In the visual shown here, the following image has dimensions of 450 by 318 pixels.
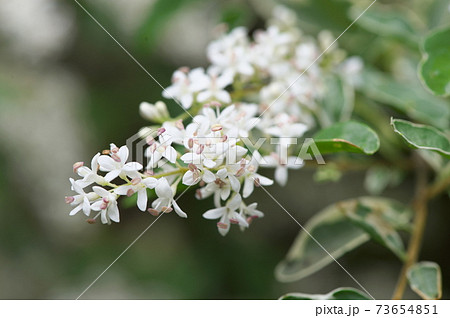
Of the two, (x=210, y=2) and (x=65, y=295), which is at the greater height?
(x=210, y=2)

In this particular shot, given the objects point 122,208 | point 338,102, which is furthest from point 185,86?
point 122,208

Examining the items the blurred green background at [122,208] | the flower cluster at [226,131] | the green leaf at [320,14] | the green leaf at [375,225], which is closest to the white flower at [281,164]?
the flower cluster at [226,131]

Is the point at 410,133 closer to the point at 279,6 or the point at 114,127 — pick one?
the point at 279,6

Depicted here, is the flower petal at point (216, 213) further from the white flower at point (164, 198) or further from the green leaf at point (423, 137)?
the green leaf at point (423, 137)

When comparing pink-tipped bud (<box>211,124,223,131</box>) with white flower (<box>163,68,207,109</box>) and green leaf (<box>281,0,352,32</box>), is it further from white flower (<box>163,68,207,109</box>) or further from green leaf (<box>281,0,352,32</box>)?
green leaf (<box>281,0,352,32</box>)

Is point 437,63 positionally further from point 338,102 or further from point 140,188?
point 140,188

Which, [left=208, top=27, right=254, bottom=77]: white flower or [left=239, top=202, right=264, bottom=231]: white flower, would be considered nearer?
[left=239, top=202, right=264, bottom=231]: white flower

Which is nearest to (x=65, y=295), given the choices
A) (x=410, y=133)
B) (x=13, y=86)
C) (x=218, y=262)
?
(x=218, y=262)

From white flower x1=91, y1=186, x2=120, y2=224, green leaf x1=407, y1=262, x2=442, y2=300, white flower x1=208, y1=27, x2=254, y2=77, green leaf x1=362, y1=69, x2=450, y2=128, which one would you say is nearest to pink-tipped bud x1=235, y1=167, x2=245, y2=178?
white flower x1=91, y1=186, x2=120, y2=224
